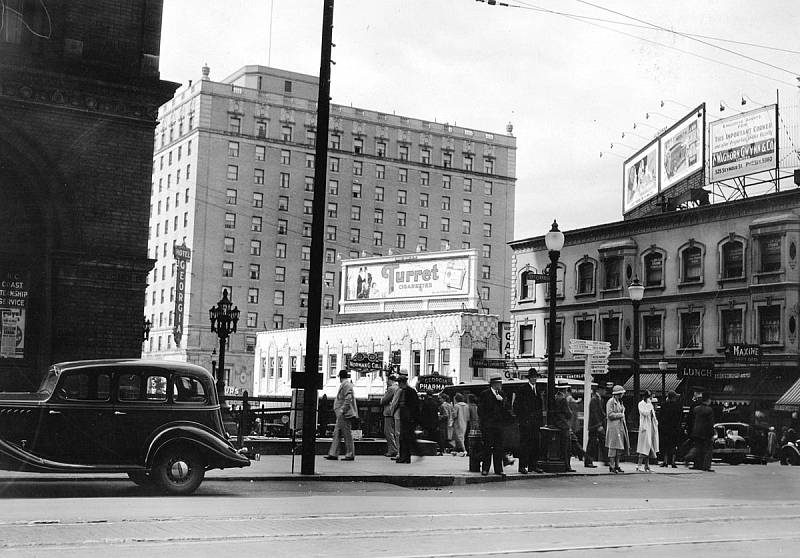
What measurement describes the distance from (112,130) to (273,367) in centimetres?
6347

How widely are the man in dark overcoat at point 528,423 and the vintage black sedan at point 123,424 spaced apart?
7817 millimetres

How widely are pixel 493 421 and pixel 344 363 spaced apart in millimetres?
55993

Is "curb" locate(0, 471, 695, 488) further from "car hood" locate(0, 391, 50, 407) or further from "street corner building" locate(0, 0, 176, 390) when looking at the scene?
"street corner building" locate(0, 0, 176, 390)

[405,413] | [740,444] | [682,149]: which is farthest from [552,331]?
[682,149]

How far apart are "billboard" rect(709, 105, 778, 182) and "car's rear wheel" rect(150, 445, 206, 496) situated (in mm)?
33458

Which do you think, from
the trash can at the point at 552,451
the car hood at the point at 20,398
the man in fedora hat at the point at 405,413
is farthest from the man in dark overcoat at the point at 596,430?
the car hood at the point at 20,398

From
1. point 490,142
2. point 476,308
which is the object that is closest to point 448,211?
point 490,142

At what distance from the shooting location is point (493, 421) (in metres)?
17.8

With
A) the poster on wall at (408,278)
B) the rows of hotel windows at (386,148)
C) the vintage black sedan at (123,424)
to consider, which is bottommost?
the vintage black sedan at (123,424)

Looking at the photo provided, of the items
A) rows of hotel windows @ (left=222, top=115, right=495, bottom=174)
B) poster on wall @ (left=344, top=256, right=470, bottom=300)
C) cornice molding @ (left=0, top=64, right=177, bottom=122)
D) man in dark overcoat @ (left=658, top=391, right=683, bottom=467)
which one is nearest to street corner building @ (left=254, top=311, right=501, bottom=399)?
poster on wall @ (left=344, top=256, right=470, bottom=300)

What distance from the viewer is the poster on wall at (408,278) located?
216 ft

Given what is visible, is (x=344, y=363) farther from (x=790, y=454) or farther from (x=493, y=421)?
(x=493, y=421)

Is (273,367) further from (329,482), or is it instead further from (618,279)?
(329,482)

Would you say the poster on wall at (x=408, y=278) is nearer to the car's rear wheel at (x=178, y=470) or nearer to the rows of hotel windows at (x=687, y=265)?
the rows of hotel windows at (x=687, y=265)
